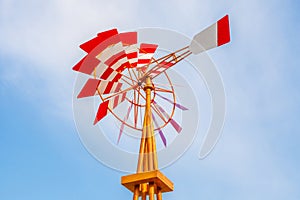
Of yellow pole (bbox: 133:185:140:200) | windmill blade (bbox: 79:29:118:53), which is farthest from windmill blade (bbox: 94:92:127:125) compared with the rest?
yellow pole (bbox: 133:185:140:200)

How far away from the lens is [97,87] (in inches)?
223

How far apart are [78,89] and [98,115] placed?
57 centimetres

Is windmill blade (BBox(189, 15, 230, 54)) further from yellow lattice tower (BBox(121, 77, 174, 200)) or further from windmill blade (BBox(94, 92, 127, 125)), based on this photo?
windmill blade (BBox(94, 92, 127, 125))

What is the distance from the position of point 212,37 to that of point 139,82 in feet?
4.48

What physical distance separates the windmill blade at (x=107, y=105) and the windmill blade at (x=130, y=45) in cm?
63

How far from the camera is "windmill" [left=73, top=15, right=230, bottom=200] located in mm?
5227

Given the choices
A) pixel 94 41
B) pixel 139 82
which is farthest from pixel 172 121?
pixel 94 41

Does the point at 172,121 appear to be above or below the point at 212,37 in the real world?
below

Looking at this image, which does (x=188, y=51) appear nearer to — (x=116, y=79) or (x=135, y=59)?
(x=135, y=59)

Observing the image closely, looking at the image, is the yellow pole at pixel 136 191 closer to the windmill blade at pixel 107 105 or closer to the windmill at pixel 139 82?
the windmill at pixel 139 82

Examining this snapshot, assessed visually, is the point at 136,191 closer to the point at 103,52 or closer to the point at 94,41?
the point at 103,52

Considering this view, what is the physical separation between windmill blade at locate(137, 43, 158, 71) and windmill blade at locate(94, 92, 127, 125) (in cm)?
55

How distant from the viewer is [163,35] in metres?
5.27

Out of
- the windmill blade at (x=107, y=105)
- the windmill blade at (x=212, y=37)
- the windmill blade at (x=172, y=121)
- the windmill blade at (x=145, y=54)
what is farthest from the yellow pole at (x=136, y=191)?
the windmill blade at (x=212, y=37)
